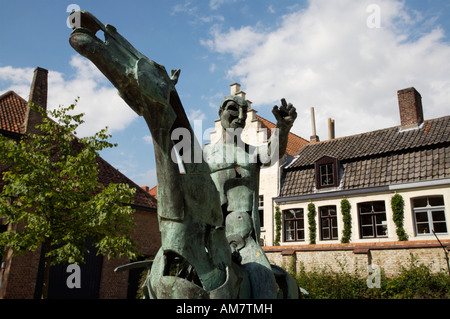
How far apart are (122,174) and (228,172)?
17686 millimetres

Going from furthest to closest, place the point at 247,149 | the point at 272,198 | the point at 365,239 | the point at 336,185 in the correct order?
the point at 272,198, the point at 336,185, the point at 365,239, the point at 247,149

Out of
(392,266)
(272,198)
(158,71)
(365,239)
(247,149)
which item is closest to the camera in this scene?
(158,71)

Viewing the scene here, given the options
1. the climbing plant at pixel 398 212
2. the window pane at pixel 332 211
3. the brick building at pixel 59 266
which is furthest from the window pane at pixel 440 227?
the brick building at pixel 59 266

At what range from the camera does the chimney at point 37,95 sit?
704 inches

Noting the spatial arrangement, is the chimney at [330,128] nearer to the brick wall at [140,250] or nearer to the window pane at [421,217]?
the window pane at [421,217]

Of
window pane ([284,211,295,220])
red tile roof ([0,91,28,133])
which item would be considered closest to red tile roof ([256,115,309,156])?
window pane ([284,211,295,220])

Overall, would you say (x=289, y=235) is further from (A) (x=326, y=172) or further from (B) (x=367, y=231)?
(B) (x=367, y=231)

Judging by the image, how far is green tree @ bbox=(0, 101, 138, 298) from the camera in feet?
34.6

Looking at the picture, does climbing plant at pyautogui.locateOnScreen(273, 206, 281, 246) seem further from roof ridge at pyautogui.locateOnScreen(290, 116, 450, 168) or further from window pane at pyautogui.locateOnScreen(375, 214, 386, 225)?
window pane at pyautogui.locateOnScreen(375, 214, 386, 225)

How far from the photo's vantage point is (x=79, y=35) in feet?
6.79

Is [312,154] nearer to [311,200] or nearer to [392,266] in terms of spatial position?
[311,200]

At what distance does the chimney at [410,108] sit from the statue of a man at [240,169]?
2102cm

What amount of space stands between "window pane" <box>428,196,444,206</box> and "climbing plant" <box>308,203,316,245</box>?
5603 mm

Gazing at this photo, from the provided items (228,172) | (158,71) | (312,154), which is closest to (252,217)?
(228,172)
